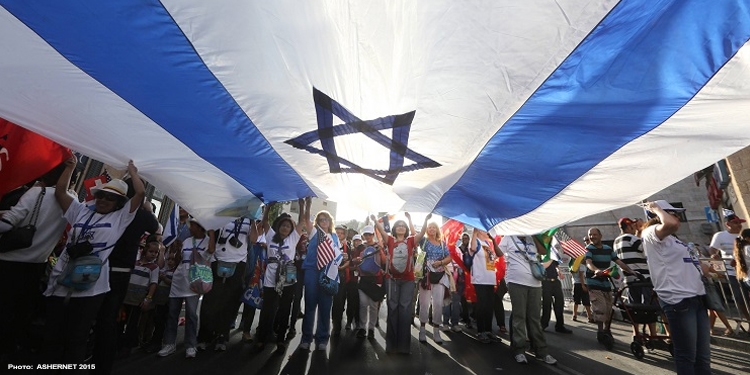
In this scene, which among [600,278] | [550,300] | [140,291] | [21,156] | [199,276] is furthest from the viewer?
[550,300]

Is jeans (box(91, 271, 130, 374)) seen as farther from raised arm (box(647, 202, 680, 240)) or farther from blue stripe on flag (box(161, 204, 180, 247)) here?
raised arm (box(647, 202, 680, 240))

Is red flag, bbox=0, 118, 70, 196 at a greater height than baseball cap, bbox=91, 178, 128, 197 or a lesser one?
greater

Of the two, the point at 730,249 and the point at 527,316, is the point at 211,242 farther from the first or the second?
the point at 730,249

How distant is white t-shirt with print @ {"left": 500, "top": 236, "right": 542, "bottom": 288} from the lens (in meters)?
4.54

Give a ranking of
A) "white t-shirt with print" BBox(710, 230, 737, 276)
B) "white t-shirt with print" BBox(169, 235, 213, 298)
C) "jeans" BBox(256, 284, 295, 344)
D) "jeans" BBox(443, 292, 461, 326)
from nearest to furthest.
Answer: "white t-shirt with print" BBox(169, 235, 213, 298)
"jeans" BBox(256, 284, 295, 344)
"white t-shirt with print" BBox(710, 230, 737, 276)
"jeans" BBox(443, 292, 461, 326)

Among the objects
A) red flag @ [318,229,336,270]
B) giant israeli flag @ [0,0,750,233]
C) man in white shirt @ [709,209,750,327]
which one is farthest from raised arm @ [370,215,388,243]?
man in white shirt @ [709,209,750,327]

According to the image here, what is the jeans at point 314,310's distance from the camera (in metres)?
4.82

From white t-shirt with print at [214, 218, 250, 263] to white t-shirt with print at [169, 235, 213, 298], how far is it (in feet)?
0.53

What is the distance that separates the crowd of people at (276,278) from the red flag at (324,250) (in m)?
0.02

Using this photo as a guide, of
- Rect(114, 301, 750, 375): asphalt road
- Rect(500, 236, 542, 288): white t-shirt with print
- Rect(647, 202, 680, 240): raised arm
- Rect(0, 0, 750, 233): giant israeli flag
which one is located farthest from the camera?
Rect(500, 236, 542, 288): white t-shirt with print

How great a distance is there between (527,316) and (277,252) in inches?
152

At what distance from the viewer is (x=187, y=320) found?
171 inches

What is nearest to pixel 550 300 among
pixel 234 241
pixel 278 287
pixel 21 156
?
pixel 278 287

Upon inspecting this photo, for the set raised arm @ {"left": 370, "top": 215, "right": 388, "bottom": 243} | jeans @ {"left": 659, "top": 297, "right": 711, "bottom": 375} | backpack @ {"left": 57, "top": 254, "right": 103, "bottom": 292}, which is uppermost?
raised arm @ {"left": 370, "top": 215, "right": 388, "bottom": 243}
